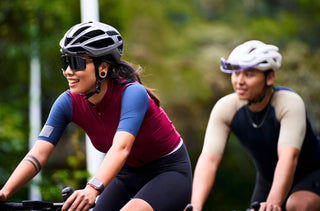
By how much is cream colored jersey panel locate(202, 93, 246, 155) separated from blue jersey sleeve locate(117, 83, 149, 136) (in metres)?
1.08

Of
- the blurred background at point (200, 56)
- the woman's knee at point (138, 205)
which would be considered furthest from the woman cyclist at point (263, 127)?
the blurred background at point (200, 56)

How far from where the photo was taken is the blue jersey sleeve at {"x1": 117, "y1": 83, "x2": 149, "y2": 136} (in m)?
2.81

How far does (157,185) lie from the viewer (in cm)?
305

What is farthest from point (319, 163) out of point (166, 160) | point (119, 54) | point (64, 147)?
point (64, 147)

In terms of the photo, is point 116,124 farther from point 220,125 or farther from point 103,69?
point 220,125

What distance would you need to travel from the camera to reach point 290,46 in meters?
20.1

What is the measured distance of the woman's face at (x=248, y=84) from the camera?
157 inches

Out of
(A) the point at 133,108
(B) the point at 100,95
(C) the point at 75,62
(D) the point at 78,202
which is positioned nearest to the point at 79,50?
(C) the point at 75,62

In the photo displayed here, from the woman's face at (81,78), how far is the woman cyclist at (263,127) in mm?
1199

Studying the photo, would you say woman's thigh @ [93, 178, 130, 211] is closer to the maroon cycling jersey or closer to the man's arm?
the maroon cycling jersey

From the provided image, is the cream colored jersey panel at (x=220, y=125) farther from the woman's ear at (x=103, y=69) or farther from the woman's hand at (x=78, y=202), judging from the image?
the woman's hand at (x=78, y=202)

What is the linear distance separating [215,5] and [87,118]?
776 inches

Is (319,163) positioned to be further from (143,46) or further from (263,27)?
(263,27)

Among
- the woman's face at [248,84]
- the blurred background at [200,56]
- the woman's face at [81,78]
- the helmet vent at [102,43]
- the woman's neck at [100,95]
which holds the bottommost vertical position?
the blurred background at [200,56]
